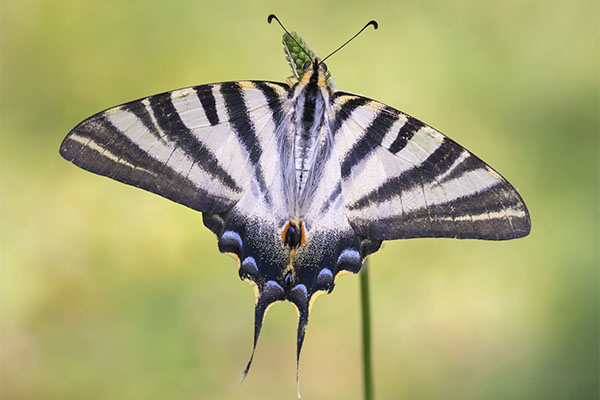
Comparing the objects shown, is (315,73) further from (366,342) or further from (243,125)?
(366,342)

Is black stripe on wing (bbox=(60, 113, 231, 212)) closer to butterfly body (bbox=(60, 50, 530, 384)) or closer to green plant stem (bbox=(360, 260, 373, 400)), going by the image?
butterfly body (bbox=(60, 50, 530, 384))

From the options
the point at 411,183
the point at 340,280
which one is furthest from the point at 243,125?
the point at 340,280

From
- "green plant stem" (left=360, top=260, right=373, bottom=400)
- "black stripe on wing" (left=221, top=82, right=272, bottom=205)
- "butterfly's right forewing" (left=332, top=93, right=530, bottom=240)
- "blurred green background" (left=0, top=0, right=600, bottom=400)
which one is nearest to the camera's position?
"green plant stem" (left=360, top=260, right=373, bottom=400)

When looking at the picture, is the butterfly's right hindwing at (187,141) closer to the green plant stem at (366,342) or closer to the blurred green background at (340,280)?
the green plant stem at (366,342)

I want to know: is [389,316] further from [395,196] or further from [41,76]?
[41,76]

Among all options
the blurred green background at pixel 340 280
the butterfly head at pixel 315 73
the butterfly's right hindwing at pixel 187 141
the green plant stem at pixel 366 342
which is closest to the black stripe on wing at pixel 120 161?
the butterfly's right hindwing at pixel 187 141

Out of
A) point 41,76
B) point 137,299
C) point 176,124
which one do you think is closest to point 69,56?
point 41,76

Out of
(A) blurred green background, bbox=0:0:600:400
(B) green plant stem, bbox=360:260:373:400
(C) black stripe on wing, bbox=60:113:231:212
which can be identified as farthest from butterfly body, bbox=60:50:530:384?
(A) blurred green background, bbox=0:0:600:400
